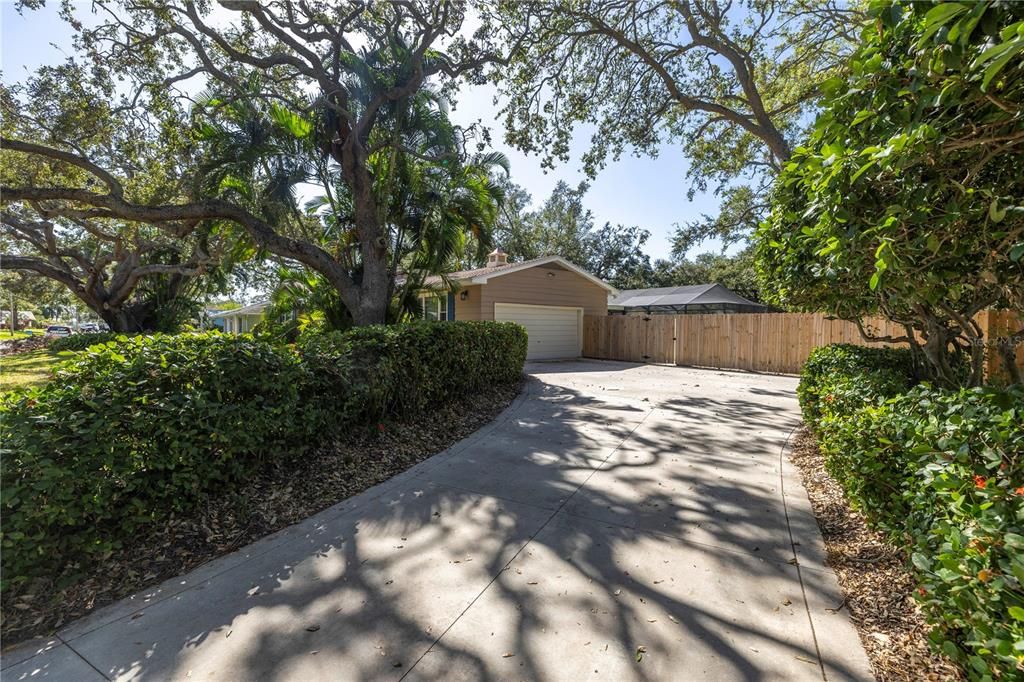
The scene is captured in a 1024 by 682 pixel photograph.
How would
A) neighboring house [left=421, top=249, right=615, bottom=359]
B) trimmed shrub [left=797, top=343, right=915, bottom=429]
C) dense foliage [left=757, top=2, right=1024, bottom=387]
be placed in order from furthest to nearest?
neighboring house [left=421, top=249, right=615, bottom=359] < trimmed shrub [left=797, top=343, right=915, bottom=429] < dense foliage [left=757, top=2, right=1024, bottom=387]

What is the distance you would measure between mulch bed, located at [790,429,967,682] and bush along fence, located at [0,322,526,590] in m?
4.12

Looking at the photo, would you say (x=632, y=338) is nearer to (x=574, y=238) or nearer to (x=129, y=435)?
(x=129, y=435)

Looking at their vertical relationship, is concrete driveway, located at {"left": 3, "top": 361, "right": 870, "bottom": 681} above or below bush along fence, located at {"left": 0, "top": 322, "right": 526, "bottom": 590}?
below

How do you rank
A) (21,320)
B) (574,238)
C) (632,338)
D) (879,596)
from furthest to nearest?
(21,320) → (574,238) → (632,338) → (879,596)

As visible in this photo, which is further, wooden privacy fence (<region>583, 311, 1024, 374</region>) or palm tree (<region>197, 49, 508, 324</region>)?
wooden privacy fence (<region>583, 311, 1024, 374</region>)

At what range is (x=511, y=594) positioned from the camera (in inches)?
101

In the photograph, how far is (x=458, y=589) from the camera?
2.61m

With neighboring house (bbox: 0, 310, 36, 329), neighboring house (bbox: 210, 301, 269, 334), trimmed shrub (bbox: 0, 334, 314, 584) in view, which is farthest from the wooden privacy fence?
neighboring house (bbox: 0, 310, 36, 329)

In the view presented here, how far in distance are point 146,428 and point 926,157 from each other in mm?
4541

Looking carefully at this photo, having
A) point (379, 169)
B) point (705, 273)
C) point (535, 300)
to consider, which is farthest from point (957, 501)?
point (705, 273)

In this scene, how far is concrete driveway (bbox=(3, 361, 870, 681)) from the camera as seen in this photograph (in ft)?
6.75

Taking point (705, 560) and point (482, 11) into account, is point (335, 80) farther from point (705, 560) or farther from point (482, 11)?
point (705, 560)

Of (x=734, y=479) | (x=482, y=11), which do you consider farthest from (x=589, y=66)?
(x=734, y=479)

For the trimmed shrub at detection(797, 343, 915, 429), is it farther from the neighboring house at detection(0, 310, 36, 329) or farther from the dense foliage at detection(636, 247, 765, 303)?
the neighboring house at detection(0, 310, 36, 329)
